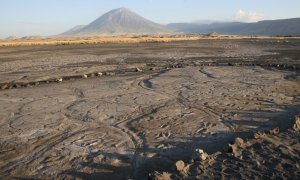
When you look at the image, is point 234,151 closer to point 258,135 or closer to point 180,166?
point 258,135

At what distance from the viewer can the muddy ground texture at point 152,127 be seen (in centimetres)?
700

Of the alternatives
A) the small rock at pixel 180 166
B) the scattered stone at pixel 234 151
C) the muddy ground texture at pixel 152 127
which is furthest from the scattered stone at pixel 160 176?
the scattered stone at pixel 234 151

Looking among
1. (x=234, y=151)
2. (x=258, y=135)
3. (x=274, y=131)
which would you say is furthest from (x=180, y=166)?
(x=274, y=131)

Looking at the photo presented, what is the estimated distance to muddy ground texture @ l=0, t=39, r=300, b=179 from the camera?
700 centimetres

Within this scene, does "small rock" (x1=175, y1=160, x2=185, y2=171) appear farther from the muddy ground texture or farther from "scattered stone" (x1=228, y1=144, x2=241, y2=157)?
"scattered stone" (x1=228, y1=144, x2=241, y2=157)

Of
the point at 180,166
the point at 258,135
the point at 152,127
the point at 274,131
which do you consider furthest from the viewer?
the point at 152,127

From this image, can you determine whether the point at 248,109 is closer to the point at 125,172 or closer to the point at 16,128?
the point at 125,172

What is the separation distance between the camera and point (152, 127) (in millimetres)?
9586

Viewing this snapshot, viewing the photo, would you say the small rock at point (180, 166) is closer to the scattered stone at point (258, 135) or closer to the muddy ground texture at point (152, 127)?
the muddy ground texture at point (152, 127)

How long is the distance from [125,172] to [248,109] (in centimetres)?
523

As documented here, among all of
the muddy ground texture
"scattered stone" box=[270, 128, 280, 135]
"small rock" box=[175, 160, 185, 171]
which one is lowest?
the muddy ground texture

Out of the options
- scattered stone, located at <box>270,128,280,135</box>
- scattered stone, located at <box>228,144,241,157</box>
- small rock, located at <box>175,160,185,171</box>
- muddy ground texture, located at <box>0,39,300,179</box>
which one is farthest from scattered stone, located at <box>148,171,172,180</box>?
scattered stone, located at <box>270,128,280,135</box>

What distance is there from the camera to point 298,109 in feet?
36.1

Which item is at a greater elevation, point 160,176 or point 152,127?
point 160,176
